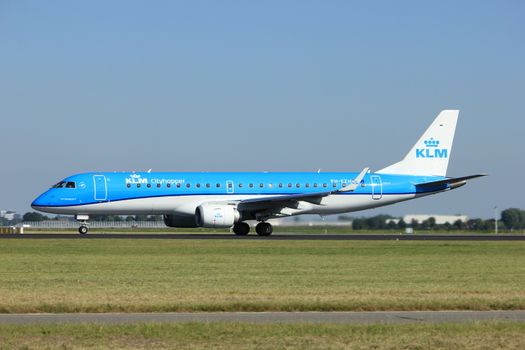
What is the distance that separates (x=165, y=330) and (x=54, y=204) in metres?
40.7

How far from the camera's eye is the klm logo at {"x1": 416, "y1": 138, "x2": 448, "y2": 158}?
6331cm

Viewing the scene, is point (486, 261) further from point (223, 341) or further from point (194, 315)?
point (223, 341)

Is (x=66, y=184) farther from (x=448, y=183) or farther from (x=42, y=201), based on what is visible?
(x=448, y=183)

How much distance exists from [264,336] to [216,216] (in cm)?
3868

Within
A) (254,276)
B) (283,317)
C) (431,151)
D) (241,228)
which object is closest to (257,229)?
(241,228)

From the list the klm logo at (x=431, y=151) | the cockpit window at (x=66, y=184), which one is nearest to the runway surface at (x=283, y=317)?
the cockpit window at (x=66, y=184)

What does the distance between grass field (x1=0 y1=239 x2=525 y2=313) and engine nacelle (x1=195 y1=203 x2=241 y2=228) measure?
6.78 meters

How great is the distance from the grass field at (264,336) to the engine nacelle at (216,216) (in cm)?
3731

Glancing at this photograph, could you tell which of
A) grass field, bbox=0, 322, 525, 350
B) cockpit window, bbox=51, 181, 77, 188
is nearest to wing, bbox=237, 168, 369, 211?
cockpit window, bbox=51, 181, 77, 188

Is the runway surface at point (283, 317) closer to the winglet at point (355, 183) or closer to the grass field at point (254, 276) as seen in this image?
the grass field at point (254, 276)

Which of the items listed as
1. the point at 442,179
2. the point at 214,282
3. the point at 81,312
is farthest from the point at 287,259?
the point at 442,179

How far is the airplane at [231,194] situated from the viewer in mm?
55438

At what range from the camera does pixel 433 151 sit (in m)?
63.8

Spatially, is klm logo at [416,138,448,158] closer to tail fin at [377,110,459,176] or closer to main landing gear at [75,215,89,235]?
tail fin at [377,110,459,176]
